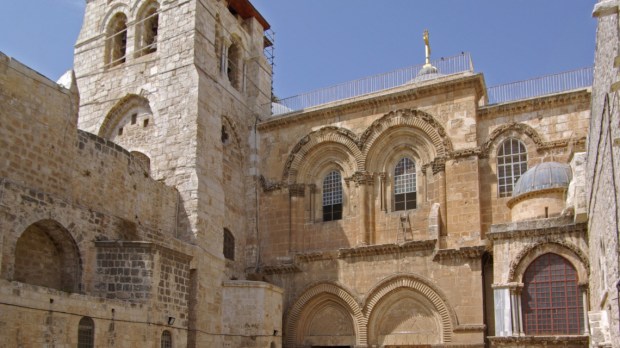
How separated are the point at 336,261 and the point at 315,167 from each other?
3186 millimetres

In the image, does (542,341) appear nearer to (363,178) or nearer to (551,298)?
(551,298)

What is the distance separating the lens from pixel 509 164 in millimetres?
19812

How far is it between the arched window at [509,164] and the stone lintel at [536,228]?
7.66 feet

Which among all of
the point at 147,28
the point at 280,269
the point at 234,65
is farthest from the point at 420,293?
the point at 147,28

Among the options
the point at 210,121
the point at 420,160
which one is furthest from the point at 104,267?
the point at 420,160

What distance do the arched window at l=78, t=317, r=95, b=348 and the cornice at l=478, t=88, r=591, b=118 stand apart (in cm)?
1192

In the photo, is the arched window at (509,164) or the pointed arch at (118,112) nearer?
the arched window at (509,164)

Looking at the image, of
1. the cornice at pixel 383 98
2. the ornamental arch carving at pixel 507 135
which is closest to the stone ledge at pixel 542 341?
the ornamental arch carving at pixel 507 135

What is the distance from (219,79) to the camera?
22094 millimetres

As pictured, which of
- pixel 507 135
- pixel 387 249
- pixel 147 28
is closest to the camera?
pixel 507 135

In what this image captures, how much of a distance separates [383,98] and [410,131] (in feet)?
4.16

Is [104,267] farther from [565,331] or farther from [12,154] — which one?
[565,331]

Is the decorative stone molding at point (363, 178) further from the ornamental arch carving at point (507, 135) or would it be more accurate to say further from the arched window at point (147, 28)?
the arched window at point (147, 28)

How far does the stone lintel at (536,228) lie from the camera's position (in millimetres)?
16688
